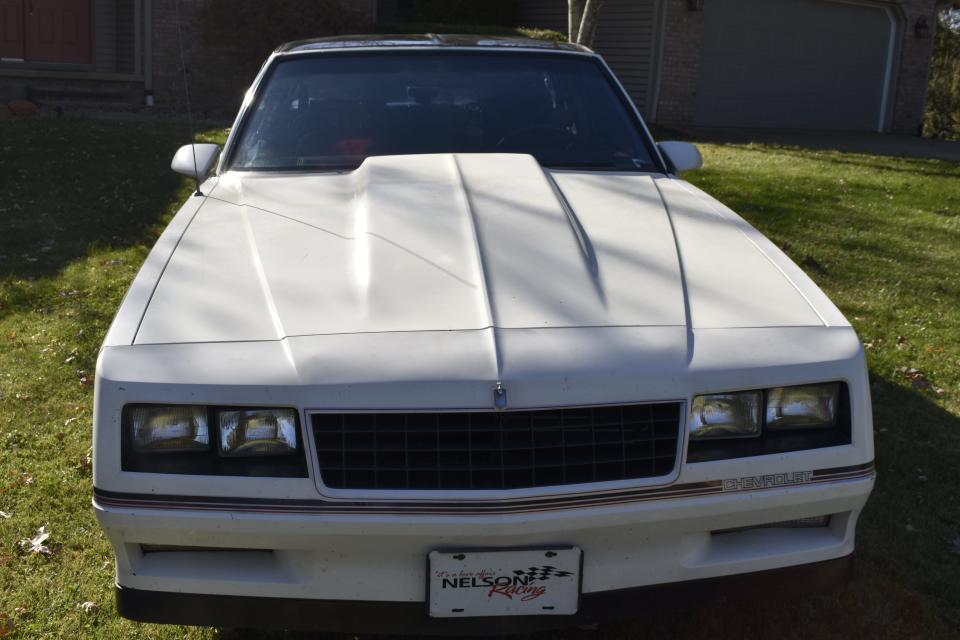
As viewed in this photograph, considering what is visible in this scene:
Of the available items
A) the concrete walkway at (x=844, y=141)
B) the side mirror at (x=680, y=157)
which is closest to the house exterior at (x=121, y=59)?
the concrete walkway at (x=844, y=141)

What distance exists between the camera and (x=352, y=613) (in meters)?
2.36

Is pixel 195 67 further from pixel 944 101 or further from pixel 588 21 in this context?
pixel 944 101

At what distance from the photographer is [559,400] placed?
7.48ft

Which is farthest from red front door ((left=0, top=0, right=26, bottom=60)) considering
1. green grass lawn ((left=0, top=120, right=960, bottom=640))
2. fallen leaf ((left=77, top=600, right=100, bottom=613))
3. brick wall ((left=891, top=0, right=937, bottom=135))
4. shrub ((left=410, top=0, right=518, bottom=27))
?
brick wall ((left=891, top=0, right=937, bottom=135))

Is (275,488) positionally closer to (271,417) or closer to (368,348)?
(271,417)

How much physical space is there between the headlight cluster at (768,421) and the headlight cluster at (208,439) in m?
0.97

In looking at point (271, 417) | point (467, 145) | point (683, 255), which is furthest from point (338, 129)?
point (271, 417)

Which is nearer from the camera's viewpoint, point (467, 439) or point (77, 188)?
point (467, 439)

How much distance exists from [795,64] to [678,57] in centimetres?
333

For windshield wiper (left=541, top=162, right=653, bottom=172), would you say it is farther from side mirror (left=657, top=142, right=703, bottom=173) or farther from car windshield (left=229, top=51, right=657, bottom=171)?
side mirror (left=657, top=142, right=703, bottom=173)

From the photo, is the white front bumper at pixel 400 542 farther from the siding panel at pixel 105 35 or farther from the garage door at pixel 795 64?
the siding panel at pixel 105 35

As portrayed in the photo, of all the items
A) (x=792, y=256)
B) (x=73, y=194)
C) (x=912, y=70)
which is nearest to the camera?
(x=792, y=256)

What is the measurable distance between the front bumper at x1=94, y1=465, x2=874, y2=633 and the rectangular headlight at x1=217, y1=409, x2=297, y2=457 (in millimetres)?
142

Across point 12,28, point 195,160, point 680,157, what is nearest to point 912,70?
point 12,28
